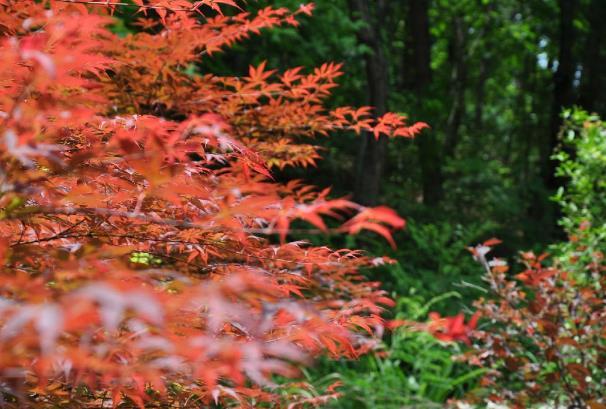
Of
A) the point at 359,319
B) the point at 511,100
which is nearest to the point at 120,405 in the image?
the point at 359,319

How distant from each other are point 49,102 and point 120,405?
922mm

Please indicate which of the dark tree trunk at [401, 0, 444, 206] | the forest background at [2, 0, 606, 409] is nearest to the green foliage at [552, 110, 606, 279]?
the forest background at [2, 0, 606, 409]

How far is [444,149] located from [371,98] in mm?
6026

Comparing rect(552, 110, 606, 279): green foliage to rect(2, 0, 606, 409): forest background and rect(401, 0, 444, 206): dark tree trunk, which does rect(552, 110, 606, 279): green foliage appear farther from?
rect(401, 0, 444, 206): dark tree trunk

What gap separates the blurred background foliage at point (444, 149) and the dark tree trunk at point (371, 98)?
15 mm

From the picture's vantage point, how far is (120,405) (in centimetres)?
158

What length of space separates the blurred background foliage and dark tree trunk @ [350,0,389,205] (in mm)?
15

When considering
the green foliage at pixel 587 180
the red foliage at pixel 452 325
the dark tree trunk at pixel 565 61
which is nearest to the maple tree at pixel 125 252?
the red foliage at pixel 452 325

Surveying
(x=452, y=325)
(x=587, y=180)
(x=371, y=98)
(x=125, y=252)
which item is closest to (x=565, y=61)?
(x=371, y=98)

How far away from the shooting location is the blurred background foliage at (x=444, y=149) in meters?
4.75

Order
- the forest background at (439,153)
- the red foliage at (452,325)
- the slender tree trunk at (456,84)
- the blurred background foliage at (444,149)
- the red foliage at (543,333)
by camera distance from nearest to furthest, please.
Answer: the red foliage at (452,325), the red foliage at (543,333), the forest background at (439,153), the blurred background foliage at (444,149), the slender tree trunk at (456,84)

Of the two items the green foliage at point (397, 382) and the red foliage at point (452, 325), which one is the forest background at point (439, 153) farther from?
the red foliage at point (452, 325)

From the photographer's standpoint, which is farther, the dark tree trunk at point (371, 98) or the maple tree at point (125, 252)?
the dark tree trunk at point (371, 98)

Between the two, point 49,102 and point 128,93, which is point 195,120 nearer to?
point 49,102
